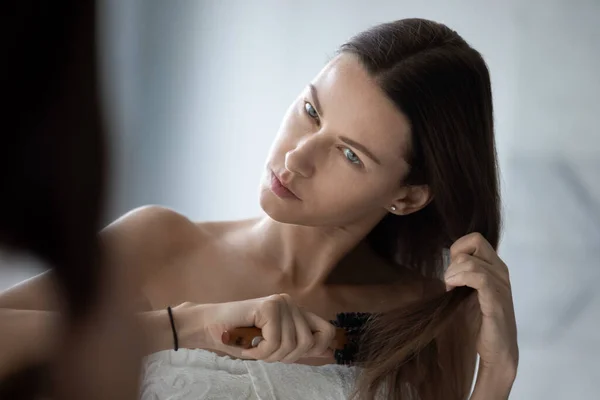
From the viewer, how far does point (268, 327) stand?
71 cm

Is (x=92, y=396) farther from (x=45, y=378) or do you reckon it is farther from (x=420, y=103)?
(x=420, y=103)

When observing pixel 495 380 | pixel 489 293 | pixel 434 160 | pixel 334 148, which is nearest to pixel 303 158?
pixel 334 148

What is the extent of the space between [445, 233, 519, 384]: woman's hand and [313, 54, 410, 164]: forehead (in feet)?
0.50

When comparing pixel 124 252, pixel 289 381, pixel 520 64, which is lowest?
pixel 289 381

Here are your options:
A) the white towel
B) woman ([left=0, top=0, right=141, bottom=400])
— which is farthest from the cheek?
woman ([left=0, top=0, right=141, bottom=400])

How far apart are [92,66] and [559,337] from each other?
1.33m

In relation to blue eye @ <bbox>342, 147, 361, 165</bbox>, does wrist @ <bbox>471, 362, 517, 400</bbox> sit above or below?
below

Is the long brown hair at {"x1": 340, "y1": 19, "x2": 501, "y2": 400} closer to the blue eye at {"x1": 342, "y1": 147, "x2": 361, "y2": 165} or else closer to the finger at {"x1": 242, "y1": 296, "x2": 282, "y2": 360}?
the blue eye at {"x1": 342, "y1": 147, "x2": 361, "y2": 165}

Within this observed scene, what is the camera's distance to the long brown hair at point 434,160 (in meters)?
0.95

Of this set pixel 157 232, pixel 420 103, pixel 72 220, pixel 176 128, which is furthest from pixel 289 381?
pixel 72 220

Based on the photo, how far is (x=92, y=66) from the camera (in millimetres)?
174

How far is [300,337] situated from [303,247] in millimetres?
386

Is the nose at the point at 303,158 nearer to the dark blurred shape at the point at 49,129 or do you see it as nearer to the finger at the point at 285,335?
the finger at the point at 285,335

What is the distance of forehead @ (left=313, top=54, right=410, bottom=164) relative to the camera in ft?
3.04
